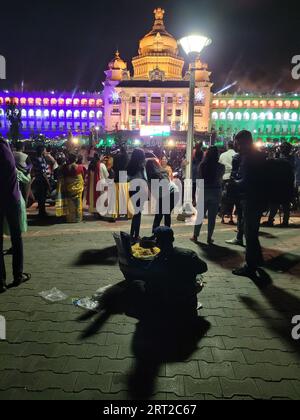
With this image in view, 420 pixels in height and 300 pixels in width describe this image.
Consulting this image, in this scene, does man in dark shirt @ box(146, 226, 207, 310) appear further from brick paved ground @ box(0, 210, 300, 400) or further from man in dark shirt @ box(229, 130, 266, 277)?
man in dark shirt @ box(229, 130, 266, 277)

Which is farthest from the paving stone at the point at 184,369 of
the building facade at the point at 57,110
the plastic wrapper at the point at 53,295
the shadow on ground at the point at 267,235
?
the building facade at the point at 57,110

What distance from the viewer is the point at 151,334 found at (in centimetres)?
385

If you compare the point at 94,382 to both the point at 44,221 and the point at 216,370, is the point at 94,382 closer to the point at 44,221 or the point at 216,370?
the point at 216,370

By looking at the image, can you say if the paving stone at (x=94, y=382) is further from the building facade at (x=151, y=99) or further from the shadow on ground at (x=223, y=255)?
the building facade at (x=151, y=99)

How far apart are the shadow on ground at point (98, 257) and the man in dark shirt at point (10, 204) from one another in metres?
1.19

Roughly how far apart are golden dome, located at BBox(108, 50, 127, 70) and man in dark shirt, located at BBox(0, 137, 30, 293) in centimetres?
9068

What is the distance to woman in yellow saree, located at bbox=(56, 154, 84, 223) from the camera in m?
9.88

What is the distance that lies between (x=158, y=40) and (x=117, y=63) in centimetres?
1285

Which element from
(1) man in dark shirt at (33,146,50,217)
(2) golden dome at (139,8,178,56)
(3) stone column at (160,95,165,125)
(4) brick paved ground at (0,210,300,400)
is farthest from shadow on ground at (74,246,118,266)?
(2) golden dome at (139,8,178,56)

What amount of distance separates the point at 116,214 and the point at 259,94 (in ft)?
305

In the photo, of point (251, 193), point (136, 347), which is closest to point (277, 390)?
point (136, 347)

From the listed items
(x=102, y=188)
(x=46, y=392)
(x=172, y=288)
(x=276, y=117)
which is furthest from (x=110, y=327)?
(x=276, y=117)

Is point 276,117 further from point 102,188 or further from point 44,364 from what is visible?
point 44,364

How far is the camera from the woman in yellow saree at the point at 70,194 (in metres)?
9.88
